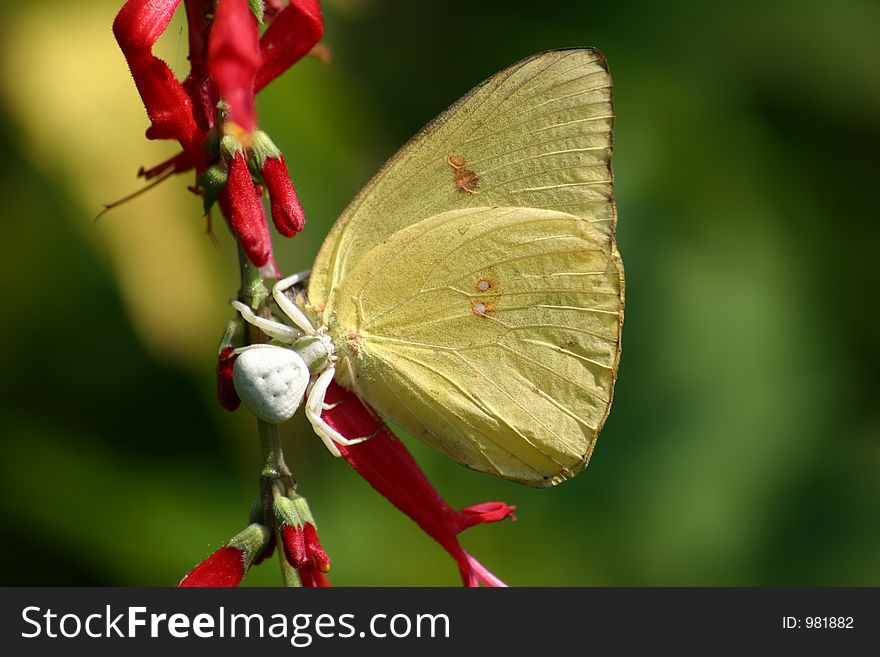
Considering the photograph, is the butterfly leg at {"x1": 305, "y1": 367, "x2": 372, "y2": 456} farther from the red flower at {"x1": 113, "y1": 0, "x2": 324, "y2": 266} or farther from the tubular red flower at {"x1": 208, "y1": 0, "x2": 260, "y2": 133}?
the tubular red flower at {"x1": 208, "y1": 0, "x2": 260, "y2": 133}

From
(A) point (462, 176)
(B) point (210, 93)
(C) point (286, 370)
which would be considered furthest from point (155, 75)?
(A) point (462, 176)

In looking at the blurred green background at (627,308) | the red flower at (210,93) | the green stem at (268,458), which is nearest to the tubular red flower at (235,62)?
the red flower at (210,93)

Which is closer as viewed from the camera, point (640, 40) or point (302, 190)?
point (302, 190)

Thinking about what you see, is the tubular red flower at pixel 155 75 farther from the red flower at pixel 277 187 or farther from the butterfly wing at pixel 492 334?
the butterfly wing at pixel 492 334

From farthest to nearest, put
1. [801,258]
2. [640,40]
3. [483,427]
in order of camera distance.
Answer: [640,40]
[801,258]
[483,427]

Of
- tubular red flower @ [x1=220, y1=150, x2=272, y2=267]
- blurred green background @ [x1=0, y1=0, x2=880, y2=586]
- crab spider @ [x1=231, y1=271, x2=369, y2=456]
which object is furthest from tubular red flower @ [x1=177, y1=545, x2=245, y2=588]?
blurred green background @ [x1=0, y1=0, x2=880, y2=586]

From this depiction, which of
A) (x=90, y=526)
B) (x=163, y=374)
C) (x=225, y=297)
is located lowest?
(x=90, y=526)

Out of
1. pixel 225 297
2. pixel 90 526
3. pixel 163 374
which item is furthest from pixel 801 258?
pixel 90 526

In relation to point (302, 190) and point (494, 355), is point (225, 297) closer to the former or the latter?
point (302, 190)
